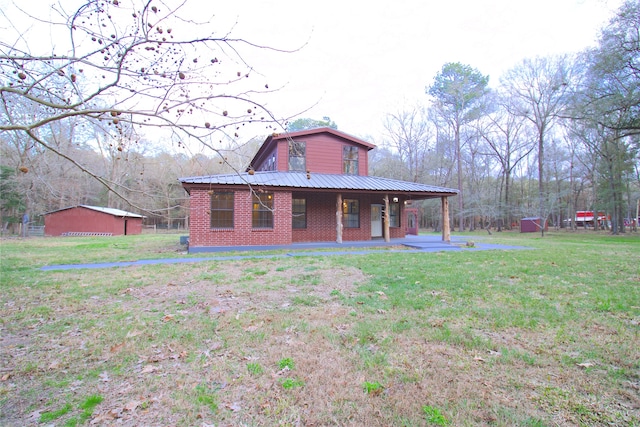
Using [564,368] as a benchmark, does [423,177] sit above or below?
above

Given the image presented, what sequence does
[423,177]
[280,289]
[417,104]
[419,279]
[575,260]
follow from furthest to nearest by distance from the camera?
[423,177]
[417,104]
[575,260]
[419,279]
[280,289]

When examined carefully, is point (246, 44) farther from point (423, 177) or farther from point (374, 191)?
point (423, 177)

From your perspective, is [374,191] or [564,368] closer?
[564,368]

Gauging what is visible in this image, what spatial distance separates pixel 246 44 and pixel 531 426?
3493mm

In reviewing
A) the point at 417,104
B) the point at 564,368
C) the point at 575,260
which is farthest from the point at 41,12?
the point at 417,104

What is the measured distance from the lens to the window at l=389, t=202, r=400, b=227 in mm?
17364

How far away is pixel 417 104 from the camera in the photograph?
32469 mm

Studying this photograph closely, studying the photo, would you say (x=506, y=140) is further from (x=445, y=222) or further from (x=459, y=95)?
(x=445, y=222)

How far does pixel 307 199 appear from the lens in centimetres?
1525

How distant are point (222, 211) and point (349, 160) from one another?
23.7ft

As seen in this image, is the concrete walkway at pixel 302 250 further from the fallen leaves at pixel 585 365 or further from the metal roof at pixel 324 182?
the fallen leaves at pixel 585 365

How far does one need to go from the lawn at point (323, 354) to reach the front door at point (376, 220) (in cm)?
1060

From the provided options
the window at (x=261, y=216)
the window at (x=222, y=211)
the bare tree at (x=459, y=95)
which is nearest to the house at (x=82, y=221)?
the window at (x=222, y=211)

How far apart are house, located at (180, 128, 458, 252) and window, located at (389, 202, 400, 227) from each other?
0.06m
